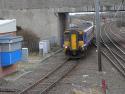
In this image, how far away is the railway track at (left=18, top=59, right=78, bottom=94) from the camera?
1844cm

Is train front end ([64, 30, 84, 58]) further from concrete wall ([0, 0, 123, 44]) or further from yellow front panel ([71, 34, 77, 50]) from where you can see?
concrete wall ([0, 0, 123, 44])

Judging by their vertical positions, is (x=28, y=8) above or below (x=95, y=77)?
above

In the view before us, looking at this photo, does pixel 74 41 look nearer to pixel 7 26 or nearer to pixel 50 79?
pixel 7 26

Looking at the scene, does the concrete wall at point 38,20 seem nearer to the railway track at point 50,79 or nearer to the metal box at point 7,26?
the railway track at point 50,79

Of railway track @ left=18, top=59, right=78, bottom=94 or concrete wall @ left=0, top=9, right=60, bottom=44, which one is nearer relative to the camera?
railway track @ left=18, top=59, right=78, bottom=94

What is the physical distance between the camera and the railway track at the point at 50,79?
1844cm

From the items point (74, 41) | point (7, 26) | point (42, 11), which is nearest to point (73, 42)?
point (74, 41)

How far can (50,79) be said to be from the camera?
21.9 metres

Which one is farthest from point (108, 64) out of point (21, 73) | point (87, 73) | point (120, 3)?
point (120, 3)

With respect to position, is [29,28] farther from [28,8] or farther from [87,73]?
[87,73]

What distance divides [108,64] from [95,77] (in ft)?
17.6

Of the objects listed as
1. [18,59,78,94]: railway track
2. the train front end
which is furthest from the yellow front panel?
[18,59,78,94]: railway track

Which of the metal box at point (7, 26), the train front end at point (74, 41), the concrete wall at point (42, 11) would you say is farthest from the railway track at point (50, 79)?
the concrete wall at point (42, 11)

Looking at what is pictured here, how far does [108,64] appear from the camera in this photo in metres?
27.7
